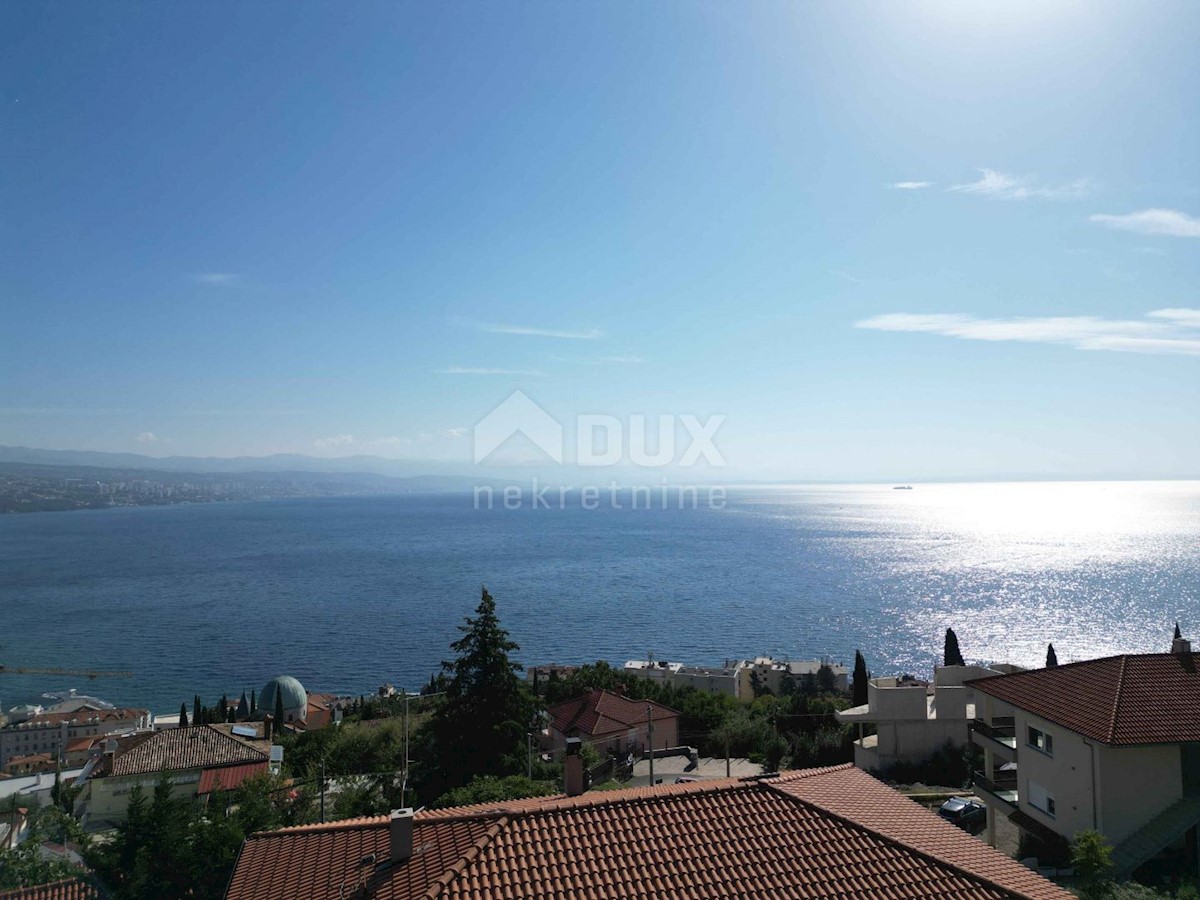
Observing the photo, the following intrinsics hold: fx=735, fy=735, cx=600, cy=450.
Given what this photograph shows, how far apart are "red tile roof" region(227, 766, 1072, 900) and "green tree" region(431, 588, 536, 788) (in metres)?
13.5

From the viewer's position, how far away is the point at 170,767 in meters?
23.4

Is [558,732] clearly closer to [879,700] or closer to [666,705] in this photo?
[666,705]

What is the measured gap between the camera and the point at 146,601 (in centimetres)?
7938

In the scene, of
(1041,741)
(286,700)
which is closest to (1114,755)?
(1041,741)

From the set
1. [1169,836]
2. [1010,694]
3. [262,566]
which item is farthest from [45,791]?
[262,566]

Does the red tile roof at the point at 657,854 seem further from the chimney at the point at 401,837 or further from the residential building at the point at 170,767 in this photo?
the residential building at the point at 170,767

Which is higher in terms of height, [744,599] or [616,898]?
[616,898]

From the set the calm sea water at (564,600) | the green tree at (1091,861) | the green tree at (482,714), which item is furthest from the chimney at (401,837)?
the calm sea water at (564,600)

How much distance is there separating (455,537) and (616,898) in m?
145

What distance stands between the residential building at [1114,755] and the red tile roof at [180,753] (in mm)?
22426

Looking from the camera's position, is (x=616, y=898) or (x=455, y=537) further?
(x=455, y=537)

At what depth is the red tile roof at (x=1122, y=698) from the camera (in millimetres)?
12562

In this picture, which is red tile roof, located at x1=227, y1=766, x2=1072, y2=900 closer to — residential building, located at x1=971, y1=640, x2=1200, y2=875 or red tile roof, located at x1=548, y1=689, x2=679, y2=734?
residential building, located at x1=971, y1=640, x2=1200, y2=875

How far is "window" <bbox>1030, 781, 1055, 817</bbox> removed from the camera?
13836 mm
